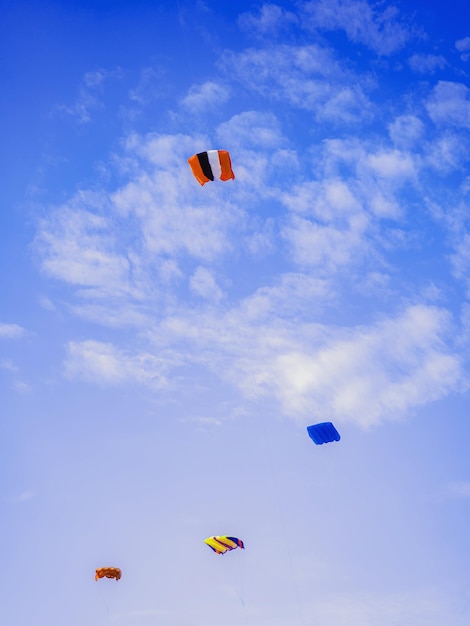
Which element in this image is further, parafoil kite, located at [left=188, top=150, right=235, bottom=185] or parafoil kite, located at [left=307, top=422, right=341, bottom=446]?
parafoil kite, located at [left=307, top=422, right=341, bottom=446]

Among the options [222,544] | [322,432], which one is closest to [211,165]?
[322,432]

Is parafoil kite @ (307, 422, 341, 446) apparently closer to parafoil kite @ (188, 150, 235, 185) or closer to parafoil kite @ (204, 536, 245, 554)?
parafoil kite @ (204, 536, 245, 554)

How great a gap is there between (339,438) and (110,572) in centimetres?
1825

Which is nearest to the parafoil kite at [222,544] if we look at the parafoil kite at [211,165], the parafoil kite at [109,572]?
the parafoil kite at [109,572]

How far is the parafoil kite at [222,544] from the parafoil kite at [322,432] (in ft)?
31.2

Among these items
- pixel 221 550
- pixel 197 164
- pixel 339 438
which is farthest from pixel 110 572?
pixel 197 164

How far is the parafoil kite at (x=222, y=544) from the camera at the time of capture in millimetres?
35812

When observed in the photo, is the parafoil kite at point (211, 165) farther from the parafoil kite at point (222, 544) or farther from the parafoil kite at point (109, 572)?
the parafoil kite at point (109, 572)

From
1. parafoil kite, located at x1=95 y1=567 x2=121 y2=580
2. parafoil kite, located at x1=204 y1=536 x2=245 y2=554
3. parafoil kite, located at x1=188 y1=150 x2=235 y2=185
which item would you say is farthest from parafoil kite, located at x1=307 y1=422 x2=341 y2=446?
parafoil kite, located at x1=95 y1=567 x2=121 y2=580

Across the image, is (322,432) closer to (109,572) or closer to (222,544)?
(222,544)

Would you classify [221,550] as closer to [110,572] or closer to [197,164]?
[110,572]

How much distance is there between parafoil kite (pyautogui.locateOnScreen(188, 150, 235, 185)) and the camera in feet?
92.0

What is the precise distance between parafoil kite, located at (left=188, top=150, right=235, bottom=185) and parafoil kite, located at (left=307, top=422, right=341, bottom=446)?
13.3 metres

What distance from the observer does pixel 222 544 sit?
118ft
